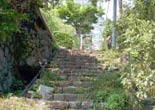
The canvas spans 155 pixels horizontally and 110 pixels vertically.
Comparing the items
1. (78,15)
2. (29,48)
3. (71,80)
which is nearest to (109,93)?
(71,80)

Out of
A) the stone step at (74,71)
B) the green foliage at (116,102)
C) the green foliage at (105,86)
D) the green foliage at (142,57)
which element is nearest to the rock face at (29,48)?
the stone step at (74,71)

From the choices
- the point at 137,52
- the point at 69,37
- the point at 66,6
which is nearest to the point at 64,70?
the point at 137,52

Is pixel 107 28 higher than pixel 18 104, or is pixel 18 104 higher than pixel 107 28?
pixel 107 28

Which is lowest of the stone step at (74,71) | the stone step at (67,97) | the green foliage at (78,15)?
the stone step at (67,97)

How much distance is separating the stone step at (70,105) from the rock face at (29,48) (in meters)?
2.02

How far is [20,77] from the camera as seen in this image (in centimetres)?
1074

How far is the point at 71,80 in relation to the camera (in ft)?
30.1

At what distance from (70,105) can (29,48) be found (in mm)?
3992

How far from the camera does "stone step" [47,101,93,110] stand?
7.43 m

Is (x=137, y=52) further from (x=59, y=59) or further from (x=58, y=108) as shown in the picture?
(x=59, y=59)

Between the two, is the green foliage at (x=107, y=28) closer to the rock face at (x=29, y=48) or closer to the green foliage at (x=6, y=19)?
the rock face at (x=29, y=48)

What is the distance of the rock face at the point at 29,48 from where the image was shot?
9.81 m

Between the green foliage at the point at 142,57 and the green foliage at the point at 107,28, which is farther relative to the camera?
the green foliage at the point at 107,28

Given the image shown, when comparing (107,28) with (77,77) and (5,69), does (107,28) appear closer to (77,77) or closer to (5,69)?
(77,77)
